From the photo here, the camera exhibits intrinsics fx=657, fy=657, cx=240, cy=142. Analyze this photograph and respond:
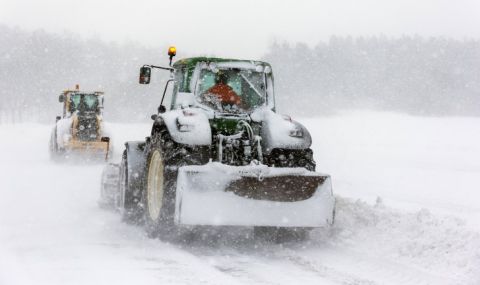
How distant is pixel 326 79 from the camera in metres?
72.5

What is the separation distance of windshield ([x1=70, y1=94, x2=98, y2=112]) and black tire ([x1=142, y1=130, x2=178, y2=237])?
43.2ft

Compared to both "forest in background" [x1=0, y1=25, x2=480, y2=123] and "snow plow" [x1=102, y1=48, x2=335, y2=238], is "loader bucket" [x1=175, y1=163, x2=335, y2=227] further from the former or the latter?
"forest in background" [x1=0, y1=25, x2=480, y2=123]

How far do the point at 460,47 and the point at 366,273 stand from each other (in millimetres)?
Result: 73668

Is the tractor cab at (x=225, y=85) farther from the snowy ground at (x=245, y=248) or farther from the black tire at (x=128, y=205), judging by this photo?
the snowy ground at (x=245, y=248)

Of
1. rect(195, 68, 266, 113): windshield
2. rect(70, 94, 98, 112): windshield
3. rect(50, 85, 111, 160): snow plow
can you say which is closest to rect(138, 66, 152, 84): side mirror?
rect(195, 68, 266, 113): windshield

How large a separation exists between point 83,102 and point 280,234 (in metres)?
14.1

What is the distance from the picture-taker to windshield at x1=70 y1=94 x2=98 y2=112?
20.1 meters

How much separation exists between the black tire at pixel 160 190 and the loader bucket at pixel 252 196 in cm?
29

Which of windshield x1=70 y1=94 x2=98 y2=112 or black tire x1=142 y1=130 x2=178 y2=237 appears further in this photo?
windshield x1=70 y1=94 x2=98 y2=112

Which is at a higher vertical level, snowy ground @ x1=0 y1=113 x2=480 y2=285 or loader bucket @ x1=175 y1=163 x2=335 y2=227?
loader bucket @ x1=175 y1=163 x2=335 y2=227

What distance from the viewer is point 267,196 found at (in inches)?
253

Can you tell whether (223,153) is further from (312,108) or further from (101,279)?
(312,108)

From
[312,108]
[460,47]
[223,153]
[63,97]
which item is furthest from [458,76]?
[223,153]

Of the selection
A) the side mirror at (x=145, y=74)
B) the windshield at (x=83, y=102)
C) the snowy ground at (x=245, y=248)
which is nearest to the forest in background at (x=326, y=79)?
the windshield at (x=83, y=102)
